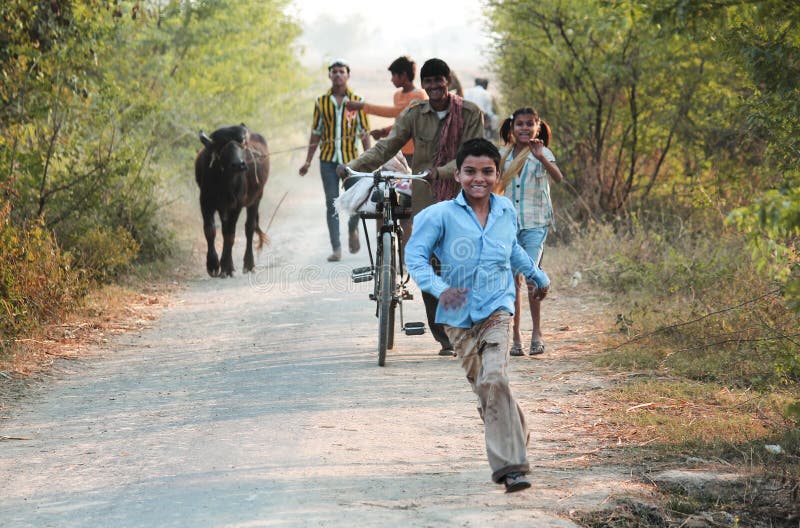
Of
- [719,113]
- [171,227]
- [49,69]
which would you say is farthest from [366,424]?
[171,227]

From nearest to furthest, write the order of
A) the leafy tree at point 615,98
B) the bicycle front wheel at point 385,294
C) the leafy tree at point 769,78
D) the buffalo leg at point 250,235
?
1. the leafy tree at point 769,78
2. the bicycle front wheel at point 385,294
3. the leafy tree at point 615,98
4. the buffalo leg at point 250,235

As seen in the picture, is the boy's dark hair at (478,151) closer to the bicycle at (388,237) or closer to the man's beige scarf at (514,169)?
the bicycle at (388,237)

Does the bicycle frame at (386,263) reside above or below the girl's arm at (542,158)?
below

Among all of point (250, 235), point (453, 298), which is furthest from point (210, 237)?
point (453, 298)

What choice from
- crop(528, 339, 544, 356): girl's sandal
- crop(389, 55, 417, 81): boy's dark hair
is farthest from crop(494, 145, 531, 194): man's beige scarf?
crop(389, 55, 417, 81): boy's dark hair

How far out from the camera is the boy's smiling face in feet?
17.2

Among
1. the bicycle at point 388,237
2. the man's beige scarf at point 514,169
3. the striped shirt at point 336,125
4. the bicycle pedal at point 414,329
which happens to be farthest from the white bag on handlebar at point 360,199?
the striped shirt at point 336,125

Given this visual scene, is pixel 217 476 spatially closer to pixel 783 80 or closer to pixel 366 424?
pixel 366 424

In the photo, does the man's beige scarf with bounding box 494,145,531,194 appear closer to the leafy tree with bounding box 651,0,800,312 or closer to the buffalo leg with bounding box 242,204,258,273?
the leafy tree with bounding box 651,0,800,312

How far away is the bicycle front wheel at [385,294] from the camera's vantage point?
7785mm

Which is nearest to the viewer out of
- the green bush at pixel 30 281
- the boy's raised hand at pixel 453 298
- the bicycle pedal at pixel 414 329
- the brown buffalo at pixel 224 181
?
the boy's raised hand at pixel 453 298

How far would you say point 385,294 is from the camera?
309 inches

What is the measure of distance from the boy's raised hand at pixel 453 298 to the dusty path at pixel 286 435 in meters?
0.86

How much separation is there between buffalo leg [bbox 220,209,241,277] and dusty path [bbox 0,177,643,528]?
9.80 feet
